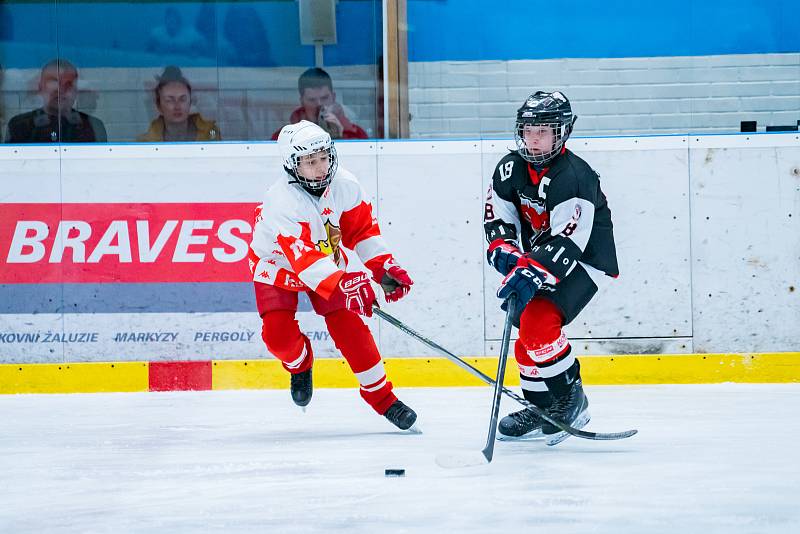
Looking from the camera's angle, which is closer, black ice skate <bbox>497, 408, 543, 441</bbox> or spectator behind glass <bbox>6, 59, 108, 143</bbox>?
black ice skate <bbox>497, 408, 543, 441</bbox>

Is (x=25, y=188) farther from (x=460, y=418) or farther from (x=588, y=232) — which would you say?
(x=588, y=232)

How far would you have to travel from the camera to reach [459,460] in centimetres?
272

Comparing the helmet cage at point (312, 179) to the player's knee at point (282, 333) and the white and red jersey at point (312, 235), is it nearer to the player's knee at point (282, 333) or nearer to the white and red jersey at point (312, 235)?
the white and red jersey at point (312, 235)

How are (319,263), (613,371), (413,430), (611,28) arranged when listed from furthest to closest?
(611,28), (613,371), (413,430), (319,263)

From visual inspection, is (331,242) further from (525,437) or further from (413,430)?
(525,437)

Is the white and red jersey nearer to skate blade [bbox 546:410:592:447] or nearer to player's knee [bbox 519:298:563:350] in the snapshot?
player's knee [bbox 519:298:563:350]

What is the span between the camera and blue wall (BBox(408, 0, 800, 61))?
17.2 feet

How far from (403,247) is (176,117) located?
1099 millimetres

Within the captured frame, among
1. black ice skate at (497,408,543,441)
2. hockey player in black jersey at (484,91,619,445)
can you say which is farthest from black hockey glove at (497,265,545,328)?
black ice skate at (497,408,543,441)

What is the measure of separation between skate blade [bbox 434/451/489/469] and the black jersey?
1.77 ft

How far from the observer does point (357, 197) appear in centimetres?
359

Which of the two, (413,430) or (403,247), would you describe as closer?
(413,430)

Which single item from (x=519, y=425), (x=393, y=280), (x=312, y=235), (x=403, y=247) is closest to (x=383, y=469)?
(x=519, y=425)

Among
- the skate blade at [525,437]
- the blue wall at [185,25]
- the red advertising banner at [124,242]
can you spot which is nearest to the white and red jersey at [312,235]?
the skate blade at [525,437]
